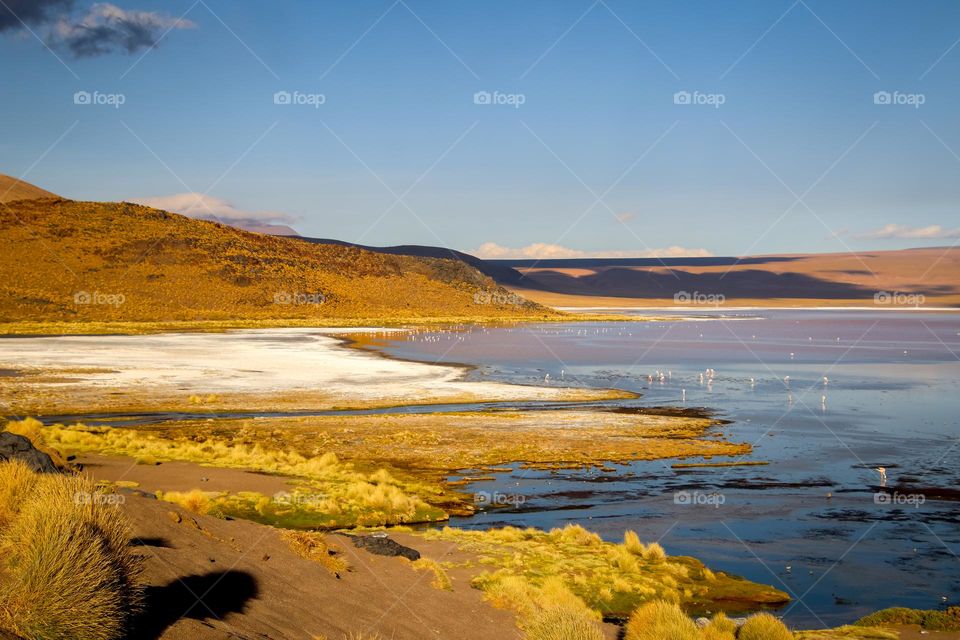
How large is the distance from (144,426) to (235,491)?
40.3 ft

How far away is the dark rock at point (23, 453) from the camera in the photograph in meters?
12.4

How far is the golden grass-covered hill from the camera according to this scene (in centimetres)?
9819

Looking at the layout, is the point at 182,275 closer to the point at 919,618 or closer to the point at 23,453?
the point at 23,453

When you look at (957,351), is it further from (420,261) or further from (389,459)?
(420,261)

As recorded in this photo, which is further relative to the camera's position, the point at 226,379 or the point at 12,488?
the point at 226,379

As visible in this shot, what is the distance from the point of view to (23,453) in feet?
41.7

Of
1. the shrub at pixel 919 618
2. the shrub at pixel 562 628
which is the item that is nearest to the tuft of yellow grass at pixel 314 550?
the shrub at pixel 562 628

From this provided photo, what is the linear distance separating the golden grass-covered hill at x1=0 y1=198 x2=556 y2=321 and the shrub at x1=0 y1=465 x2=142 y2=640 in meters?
89.9

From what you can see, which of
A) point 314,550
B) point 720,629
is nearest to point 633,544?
point 720,629

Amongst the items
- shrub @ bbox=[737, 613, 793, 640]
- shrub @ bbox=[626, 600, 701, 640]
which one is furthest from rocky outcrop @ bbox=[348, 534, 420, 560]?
shrub @ bbox=[737, 613, 793, 640]

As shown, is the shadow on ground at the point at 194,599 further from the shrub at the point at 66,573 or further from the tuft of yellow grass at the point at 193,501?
the tuft of yellow grass at the point at 193,501

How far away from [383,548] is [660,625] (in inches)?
201

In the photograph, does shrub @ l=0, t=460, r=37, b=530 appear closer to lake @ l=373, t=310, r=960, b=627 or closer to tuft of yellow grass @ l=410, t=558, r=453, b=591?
tuft of yellow grass @ l=410, t=558, r=453, b=591

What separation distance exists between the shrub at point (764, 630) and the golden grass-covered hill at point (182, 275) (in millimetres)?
90698
